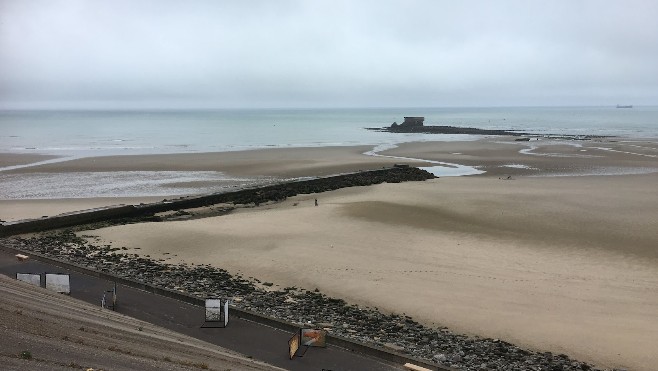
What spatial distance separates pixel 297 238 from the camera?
61.6 feet

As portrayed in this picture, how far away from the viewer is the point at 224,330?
9.87 m

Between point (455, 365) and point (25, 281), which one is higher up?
point (25, 281)

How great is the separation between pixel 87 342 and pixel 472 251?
43.4 ft

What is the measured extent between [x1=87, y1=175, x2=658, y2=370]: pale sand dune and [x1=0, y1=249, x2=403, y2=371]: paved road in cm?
343

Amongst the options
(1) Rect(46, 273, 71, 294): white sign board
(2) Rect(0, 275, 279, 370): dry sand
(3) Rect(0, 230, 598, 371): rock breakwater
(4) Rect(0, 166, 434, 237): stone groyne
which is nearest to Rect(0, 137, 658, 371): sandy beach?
(3) Rect(0, 230, 598, 371): rock breakwater

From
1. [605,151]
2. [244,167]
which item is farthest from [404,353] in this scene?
[605,151]

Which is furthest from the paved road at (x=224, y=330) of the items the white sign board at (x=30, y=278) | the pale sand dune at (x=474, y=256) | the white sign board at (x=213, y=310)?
the pale sand dune at (x=474, y=256)

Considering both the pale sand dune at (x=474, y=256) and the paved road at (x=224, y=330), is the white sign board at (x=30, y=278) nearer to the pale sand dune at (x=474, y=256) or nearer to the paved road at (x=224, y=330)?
the paved road at (x=224, y=330)

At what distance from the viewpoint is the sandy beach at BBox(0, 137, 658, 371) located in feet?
38.5

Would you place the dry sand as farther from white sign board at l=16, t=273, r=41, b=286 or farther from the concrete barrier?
white sign board at l=16, t=273, r=41, b=286

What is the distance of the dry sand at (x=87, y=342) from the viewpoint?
6.35m

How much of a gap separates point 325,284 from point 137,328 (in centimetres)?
608

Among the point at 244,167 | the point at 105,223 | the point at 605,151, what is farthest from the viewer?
the point at 605,151

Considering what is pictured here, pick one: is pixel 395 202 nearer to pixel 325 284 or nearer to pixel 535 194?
pixel 535 194
